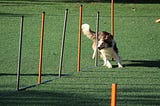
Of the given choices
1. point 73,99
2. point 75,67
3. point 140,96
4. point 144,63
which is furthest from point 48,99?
point 144,63

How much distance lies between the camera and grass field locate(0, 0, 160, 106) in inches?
324

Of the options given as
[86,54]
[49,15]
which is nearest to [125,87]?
[86,54]

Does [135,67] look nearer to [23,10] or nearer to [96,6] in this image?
[23,10]

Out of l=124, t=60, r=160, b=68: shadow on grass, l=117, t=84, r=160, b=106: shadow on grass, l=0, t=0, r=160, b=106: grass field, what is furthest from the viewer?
l=124, t=60, r=160, b=68: shadow on grass

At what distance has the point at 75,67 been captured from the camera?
38.1ft

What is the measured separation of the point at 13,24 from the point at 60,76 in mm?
10352

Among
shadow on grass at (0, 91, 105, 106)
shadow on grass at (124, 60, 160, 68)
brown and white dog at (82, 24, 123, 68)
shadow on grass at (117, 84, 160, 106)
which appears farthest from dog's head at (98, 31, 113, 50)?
shadow on grass at (0, 91, 105, 106)

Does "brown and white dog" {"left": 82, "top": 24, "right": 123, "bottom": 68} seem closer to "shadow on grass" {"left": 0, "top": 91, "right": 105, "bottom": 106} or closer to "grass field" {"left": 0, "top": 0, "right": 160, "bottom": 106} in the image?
"grass field" {"left": 0, "top": 0, "right": 160, "bottom": 106}

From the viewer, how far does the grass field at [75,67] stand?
823 centimetres

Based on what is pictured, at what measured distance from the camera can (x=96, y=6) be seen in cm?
3000

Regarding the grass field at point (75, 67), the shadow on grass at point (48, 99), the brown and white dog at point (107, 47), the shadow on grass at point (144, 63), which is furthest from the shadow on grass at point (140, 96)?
the shadow on grass at point (144, 63)

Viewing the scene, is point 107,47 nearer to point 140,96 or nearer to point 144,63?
point 144,63

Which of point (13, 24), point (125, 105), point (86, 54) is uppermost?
point (13, 24)

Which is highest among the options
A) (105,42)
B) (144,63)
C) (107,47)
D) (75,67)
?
(105,42)
